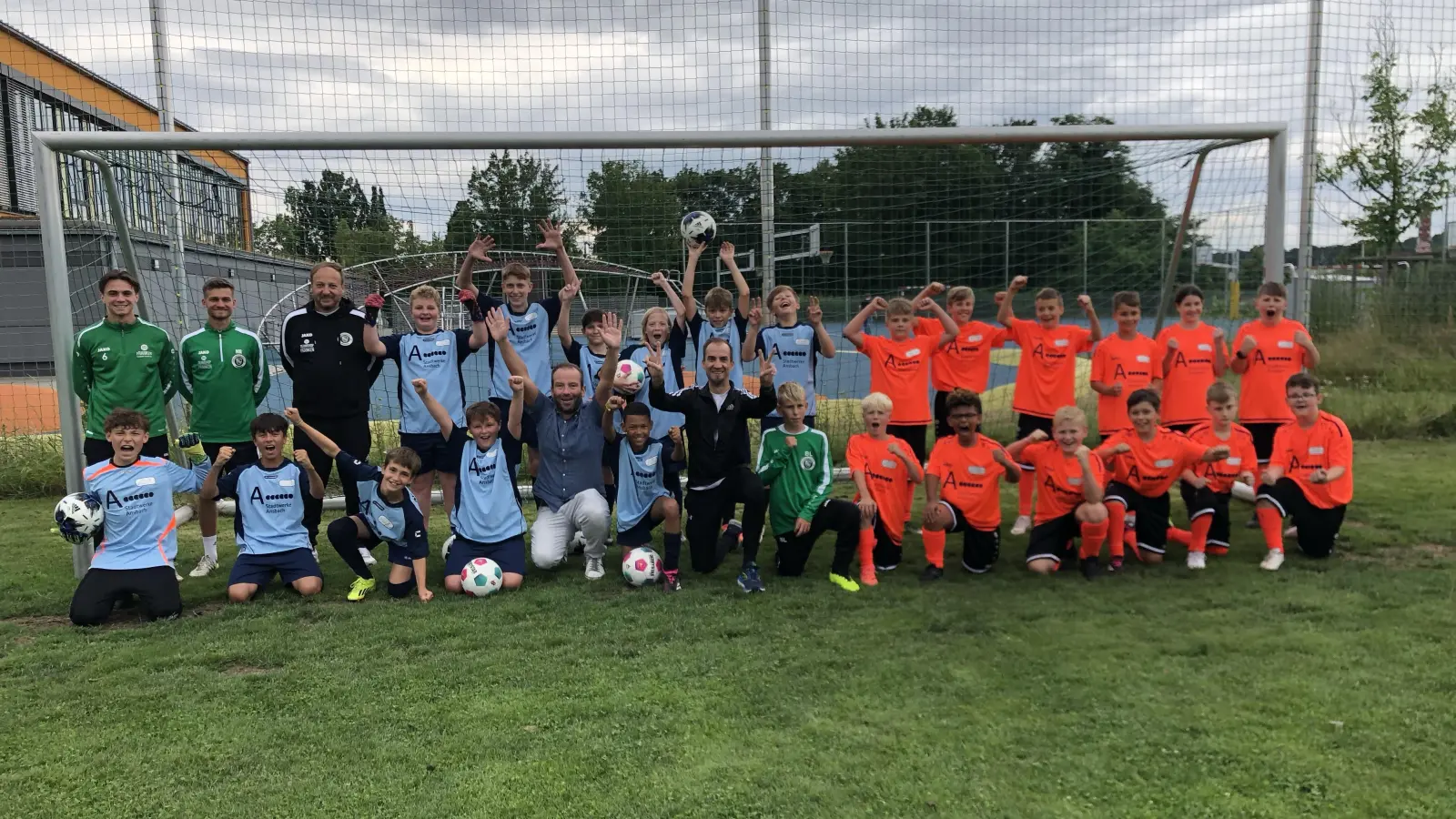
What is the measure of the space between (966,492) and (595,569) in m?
2.10

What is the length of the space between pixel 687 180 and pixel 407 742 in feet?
15.9

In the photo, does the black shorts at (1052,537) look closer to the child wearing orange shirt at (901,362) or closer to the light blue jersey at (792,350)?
the child wearing orange shirt at (901,362)

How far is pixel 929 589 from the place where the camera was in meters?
4.47

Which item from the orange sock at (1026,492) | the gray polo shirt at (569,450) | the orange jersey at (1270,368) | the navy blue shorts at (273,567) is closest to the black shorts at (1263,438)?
the orange jersey at (1270,368)

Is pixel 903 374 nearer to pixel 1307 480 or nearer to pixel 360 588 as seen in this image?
pixel 1307 480

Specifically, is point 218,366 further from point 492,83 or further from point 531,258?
point 492,83

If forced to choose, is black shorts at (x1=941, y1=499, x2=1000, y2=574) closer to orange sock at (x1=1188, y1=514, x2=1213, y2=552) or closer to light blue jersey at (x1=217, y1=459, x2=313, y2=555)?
orange sock at (x1=1188, y1=514, x2=1213, y2=552)

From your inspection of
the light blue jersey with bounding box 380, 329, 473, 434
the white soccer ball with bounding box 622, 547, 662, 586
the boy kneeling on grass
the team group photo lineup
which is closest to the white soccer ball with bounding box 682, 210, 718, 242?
the team group photo lineup

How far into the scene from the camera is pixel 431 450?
5199 mm

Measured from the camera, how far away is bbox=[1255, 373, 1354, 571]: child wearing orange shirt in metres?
4.80

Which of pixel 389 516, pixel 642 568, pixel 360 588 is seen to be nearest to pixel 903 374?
pixel 642 568

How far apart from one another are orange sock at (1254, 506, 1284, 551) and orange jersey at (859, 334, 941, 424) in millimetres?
1945

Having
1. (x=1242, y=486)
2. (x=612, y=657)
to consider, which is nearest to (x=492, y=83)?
(x=612, y=657)

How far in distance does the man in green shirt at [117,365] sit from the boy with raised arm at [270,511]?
639 mm
